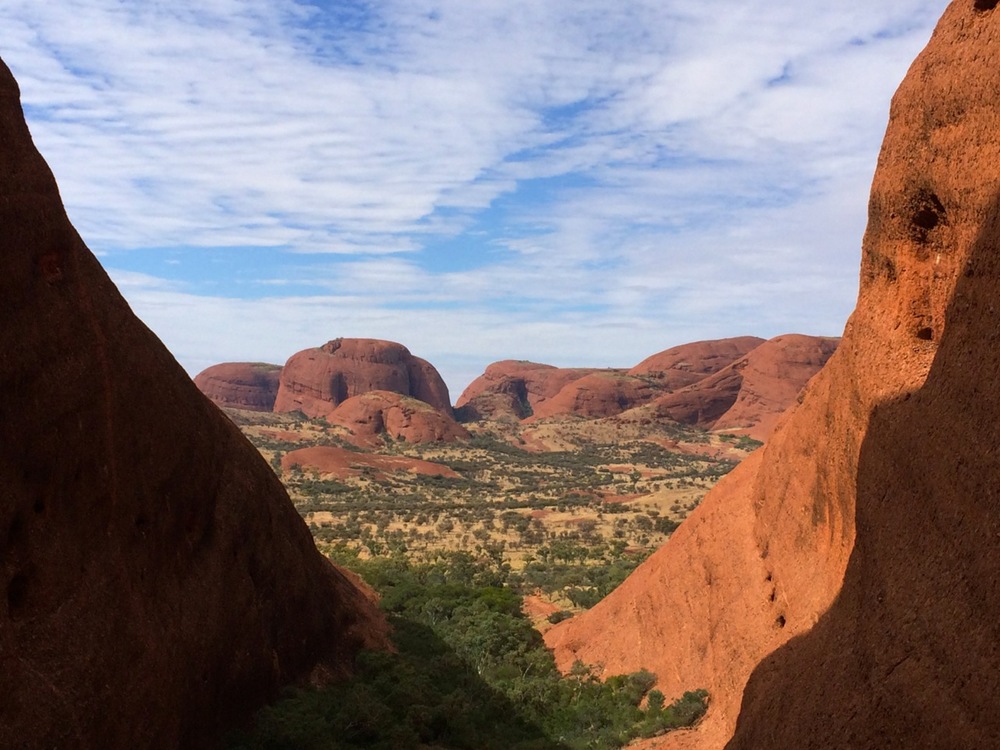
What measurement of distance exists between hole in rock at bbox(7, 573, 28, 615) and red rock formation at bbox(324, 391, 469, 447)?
87152 mm

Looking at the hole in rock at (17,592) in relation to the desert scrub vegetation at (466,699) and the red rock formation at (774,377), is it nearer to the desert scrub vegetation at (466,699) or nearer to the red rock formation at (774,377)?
the desert scrub vegetation at (466,699)

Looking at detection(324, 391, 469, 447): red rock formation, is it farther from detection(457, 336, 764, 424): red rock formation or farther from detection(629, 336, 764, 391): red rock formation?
detection(629, 336, 764, 391): red rock formation

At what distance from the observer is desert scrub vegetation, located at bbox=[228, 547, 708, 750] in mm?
11945

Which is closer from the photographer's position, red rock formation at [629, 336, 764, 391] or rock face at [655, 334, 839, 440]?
rock face at [655, 334, 839, 440]

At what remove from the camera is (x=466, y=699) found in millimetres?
14766

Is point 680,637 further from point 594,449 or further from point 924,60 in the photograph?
point 594,449

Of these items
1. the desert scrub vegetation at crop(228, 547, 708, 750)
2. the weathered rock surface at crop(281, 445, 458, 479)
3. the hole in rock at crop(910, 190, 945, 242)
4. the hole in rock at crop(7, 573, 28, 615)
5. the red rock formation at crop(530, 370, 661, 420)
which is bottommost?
the desert scrub vegetation at crop(228, 547, 708, 750)

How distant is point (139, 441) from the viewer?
394 inches

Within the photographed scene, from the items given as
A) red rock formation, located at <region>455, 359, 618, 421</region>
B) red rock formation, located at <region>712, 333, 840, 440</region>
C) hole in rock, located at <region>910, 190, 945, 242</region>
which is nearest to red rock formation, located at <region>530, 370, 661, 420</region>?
red rock formation, located at <region>455, 359, 618, 421</region>

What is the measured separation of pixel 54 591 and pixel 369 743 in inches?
232

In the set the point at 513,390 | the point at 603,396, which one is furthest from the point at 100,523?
the point at 513,390

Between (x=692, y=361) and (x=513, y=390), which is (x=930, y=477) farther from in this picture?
(x=513, y=390)

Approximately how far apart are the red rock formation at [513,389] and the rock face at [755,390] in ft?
98.2

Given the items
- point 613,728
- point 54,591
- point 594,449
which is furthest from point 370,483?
point 54,591
